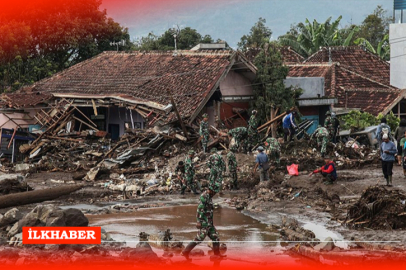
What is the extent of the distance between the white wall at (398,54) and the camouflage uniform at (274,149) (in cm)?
1652

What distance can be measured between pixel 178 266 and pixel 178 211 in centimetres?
645

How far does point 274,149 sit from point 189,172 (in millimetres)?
3460

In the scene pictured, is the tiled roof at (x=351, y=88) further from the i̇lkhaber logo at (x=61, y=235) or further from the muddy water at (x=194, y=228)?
the i̇lkhaber logo at (x=61, y=235)

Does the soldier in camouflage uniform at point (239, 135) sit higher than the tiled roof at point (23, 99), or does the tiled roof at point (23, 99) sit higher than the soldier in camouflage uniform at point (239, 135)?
the tiled roof at point (23, 99)

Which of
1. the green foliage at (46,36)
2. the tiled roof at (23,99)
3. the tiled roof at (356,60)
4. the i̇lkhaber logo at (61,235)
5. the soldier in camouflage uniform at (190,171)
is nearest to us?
the i̇lkhaber logo at (61,235)

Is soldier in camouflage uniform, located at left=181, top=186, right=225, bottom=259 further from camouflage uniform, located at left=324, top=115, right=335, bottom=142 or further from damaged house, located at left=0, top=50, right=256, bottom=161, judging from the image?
camouflage uniform, located at left=324, top=115, right=335, bottom=142

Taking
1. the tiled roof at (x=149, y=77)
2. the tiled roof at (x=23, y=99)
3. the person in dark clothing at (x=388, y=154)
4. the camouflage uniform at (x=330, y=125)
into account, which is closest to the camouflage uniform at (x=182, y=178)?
the tiled roof at (x=149, y=77)

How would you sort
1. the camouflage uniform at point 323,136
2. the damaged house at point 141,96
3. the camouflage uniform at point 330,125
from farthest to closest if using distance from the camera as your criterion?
the damaged house at point 141,96, the camouflage uniform at point 330,125, the camouflage uniform at point 323,136

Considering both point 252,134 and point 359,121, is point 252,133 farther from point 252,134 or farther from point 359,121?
point 359,121

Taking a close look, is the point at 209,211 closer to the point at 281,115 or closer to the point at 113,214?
the point at 113,214

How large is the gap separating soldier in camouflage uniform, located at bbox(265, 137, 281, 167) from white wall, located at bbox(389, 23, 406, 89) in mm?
16524

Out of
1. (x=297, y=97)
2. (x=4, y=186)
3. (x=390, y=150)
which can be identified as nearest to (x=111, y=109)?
(x=297, y=97)

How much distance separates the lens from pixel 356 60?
43.4 m

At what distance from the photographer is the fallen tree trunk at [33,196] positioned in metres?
18.2
